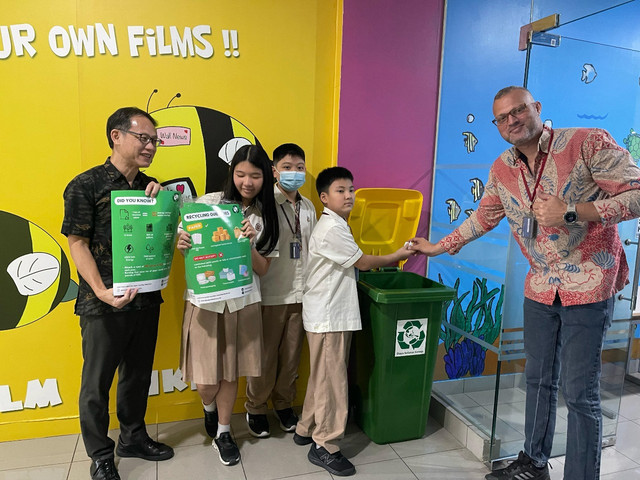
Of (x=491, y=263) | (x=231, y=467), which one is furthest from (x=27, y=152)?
(x=491, y=263)

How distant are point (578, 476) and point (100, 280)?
2373 mm

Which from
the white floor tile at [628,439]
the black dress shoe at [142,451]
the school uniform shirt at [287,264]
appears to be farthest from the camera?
the white floor tile at [628,439]

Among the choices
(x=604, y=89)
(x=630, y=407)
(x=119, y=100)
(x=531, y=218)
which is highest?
(x=604, y=89)

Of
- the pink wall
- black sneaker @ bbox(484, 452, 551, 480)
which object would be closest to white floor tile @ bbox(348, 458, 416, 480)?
black sneaker @ bbox(484, 452, 551, 480)

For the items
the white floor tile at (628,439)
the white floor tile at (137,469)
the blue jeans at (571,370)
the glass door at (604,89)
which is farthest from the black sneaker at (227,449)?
the white floor tile at (628,439)

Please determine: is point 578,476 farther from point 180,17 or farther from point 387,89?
point 180,17

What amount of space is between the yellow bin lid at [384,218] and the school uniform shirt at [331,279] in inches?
18.1

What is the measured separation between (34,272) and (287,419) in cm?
174

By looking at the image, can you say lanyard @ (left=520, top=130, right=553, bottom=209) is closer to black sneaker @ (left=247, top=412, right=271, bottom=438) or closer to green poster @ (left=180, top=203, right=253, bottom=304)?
green poster @ (left=180, top=203, right=253, bottom=304)

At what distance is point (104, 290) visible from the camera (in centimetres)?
214

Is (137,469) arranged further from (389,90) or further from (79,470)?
(389,90)

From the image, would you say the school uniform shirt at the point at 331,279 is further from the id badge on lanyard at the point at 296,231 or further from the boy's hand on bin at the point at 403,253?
the boy's hand on bin at the point at 403,253

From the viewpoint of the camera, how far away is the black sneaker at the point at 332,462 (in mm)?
2457

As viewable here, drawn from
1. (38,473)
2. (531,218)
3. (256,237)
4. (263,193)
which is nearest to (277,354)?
(256,237)
